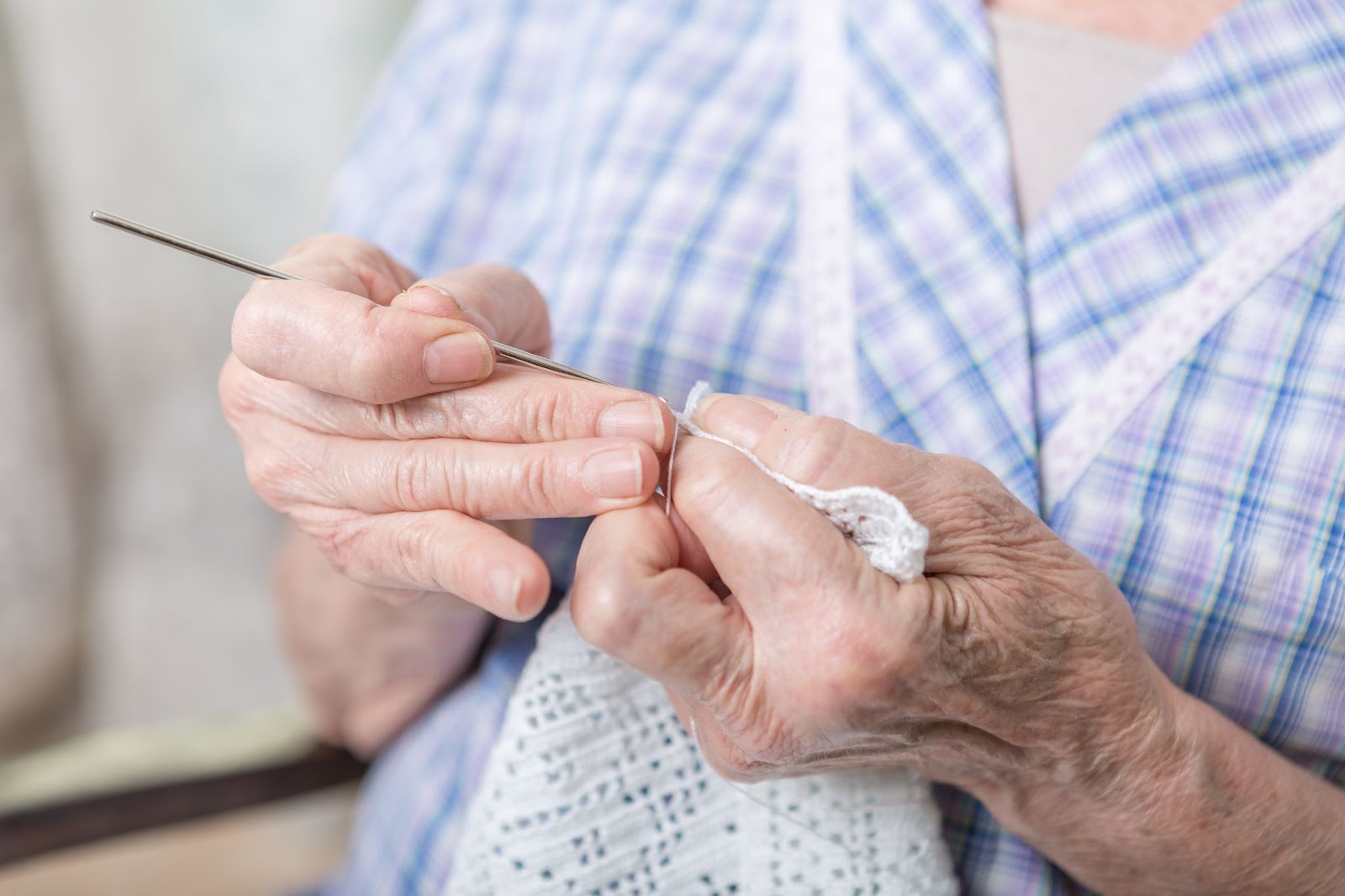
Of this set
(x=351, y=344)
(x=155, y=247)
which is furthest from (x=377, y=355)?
(x=155, y=247)

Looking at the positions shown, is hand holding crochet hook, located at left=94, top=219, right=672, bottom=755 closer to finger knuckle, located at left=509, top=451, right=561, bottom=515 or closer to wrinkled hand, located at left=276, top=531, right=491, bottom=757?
finger knuckle, located at left=509, top=451, right=561, bottom=515

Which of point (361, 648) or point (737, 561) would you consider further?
point (361, 648)

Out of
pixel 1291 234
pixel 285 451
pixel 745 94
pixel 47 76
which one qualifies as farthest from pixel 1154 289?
pixel 47 76

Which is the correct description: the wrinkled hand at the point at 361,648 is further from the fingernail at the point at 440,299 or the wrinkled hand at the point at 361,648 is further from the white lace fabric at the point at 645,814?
the fingernail at the point at 440,299

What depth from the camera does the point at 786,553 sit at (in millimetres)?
562

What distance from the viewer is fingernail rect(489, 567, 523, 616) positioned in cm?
59

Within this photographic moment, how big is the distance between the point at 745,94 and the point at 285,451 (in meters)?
0.53

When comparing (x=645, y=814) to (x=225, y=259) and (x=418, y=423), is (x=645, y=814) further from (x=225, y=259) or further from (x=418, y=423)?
(x=225, y=259)

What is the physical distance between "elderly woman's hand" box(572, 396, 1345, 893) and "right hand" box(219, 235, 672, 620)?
0.13 feet

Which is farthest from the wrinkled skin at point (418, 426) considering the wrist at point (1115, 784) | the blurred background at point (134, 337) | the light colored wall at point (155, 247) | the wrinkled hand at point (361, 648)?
the light colored wall at point (155, 247)

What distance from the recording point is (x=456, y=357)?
0.62 m

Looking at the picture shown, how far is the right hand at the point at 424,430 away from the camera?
610mm

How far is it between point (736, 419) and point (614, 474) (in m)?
0.09

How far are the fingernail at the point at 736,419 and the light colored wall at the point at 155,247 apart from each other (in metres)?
1.27
